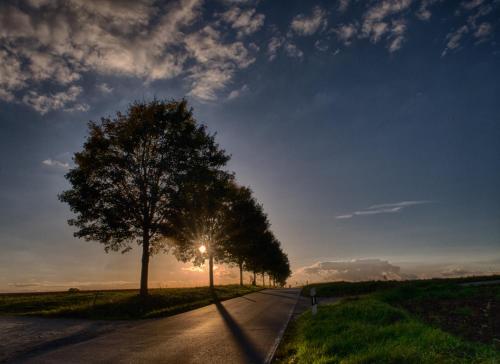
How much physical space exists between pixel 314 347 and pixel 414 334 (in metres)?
2.28

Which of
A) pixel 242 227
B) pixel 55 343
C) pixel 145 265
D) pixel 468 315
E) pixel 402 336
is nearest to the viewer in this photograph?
pixel 402 336

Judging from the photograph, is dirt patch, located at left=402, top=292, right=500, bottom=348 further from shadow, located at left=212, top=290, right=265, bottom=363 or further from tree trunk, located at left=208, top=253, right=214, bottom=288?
tree trunk, located at left=208, top=253, right=214, bottom=288

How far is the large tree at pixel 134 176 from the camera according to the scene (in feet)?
81.6

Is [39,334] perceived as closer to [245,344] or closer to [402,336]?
[245,344]

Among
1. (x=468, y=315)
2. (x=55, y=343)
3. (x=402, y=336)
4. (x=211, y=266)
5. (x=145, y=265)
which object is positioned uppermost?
(x=211, y=266)

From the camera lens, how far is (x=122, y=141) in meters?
25.4

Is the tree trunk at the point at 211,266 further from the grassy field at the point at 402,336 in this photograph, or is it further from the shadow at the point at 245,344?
the grassy field at the point at 402,336

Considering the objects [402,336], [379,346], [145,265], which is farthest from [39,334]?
[145,265]

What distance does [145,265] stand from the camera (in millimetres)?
24875

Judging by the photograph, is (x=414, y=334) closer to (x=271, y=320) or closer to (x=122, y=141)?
(x=271, y=320)

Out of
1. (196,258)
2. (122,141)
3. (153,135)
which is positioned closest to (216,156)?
(153,135)

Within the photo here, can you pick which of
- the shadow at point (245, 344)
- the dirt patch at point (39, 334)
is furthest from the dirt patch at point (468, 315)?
the dirt patch at point (39, 334)

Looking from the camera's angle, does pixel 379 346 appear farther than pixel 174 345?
No

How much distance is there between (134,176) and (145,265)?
659cm
